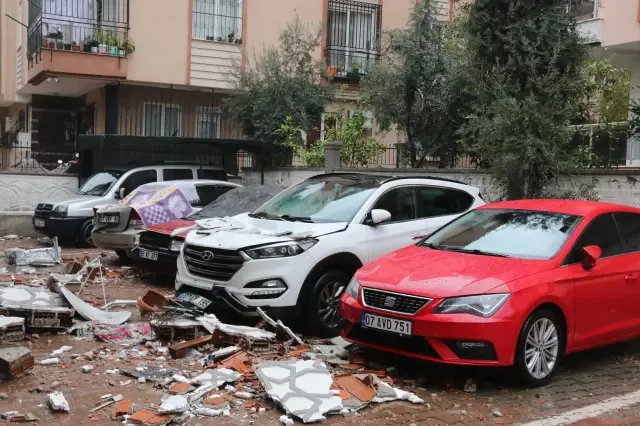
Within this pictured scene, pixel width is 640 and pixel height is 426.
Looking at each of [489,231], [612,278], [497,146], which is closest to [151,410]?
[489,231]

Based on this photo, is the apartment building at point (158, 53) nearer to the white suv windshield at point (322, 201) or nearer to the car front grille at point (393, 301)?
the white suv windshield at point (322, 201)

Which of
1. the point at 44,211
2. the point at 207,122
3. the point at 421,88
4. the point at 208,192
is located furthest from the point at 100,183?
the point at 421,88

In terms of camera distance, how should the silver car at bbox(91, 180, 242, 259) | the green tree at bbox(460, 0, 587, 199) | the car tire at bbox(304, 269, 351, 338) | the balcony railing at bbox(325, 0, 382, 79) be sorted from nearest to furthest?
1. the car tire at bbox(304, 269, 351, 338)
2. the green tree at bbox(460, 0, 587, 199)
3. the silver car at bbox(91, 180, 242, 259)
4. the balcony railing at bbox(325, 0, 382, 79)

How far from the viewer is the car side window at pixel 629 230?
7137 millimetres

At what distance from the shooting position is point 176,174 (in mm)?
15500

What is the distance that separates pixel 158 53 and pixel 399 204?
12134 millimetres

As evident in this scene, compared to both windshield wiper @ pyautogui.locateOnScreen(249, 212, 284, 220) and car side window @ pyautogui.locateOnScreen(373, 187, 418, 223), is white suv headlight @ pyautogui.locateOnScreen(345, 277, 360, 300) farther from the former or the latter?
windshield wiper @ pyautogui.locateOnScreen(249, 212, 284, 220)

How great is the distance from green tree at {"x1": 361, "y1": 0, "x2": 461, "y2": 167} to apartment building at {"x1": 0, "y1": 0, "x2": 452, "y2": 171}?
161 centimetres

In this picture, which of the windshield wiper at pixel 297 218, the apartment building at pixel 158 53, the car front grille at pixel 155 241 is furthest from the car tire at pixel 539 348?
the apartment building at pixel 158 53

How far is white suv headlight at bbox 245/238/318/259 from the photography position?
23.7ft

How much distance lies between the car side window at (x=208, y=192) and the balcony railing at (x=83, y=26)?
7.01m

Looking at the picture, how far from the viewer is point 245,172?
18.7 m

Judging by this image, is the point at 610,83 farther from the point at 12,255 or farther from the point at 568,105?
the point at 12,255

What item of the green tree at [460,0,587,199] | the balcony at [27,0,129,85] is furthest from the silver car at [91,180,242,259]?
the balcony at [27,0,129,85]
